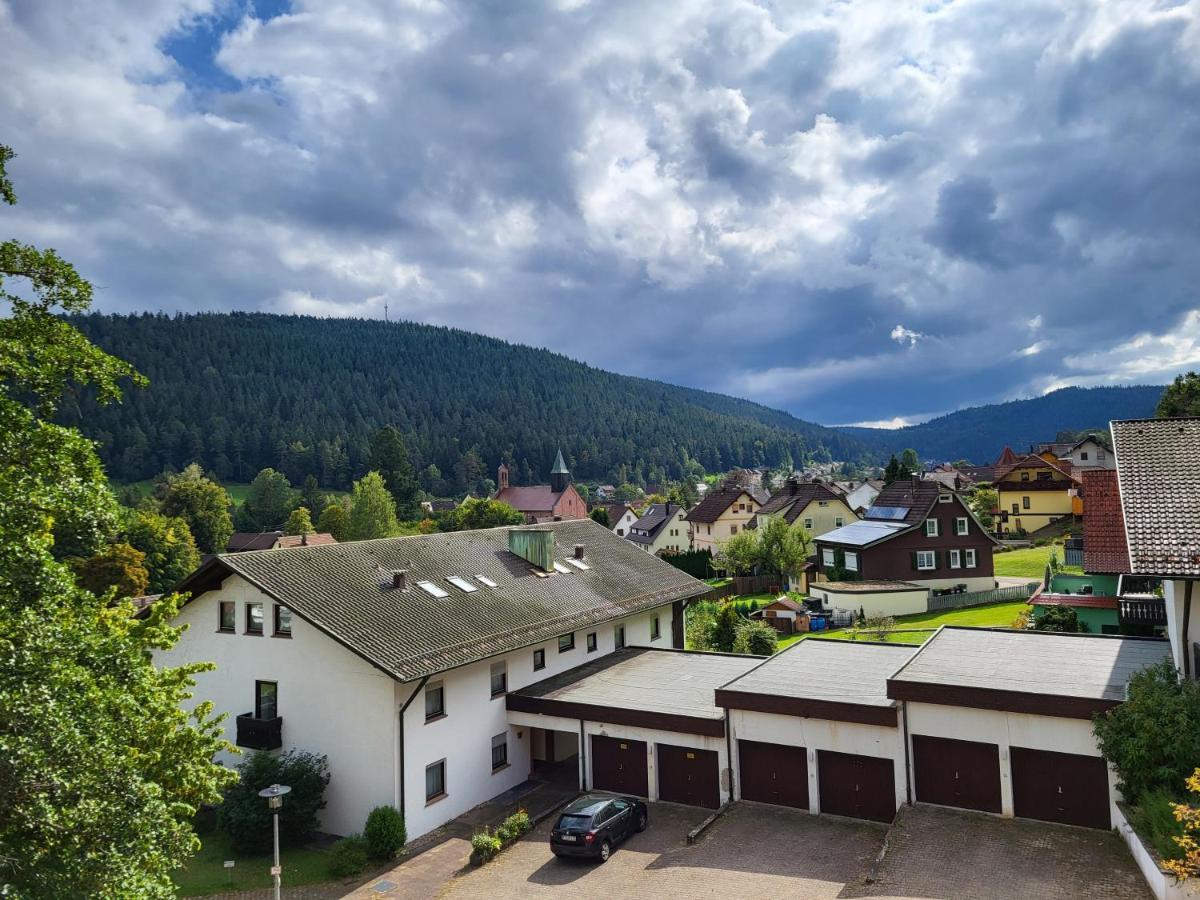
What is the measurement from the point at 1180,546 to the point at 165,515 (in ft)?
355

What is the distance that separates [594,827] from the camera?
19.5m

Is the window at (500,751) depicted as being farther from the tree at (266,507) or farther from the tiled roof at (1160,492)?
the tree at (266,507)

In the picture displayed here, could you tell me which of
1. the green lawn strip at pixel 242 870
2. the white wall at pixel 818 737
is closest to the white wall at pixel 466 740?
the green lawn strip at pixel 242 870

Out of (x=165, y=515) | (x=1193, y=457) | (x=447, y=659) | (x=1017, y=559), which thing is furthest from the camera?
(x=165, y=515)

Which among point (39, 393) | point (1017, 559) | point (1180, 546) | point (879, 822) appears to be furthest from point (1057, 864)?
point (1017, 559)

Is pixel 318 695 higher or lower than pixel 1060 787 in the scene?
higher

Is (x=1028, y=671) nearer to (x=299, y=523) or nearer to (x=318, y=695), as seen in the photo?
(x=318, y=695)

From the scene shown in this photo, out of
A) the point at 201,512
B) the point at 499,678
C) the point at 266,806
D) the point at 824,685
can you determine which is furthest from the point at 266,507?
the point at 824,685

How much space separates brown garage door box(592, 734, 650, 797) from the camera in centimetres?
2414

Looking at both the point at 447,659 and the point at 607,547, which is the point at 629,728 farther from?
the point at 607,547

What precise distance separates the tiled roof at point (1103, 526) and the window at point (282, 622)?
28927 mm

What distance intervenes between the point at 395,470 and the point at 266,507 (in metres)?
21.2

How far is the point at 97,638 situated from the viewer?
11.7m

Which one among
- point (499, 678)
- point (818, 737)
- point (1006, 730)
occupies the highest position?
point (499, 678)
